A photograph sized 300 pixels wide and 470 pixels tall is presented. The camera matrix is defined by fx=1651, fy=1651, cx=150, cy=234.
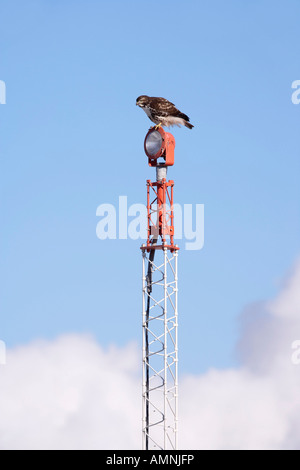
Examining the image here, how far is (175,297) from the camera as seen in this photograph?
80750mm

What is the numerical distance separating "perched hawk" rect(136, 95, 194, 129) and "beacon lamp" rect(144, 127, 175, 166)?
607mm

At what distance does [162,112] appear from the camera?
83562 millimetres

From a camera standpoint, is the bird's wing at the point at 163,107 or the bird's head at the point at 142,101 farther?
the bird's head at the point at 142,101

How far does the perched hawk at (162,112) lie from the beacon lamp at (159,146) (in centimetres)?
61

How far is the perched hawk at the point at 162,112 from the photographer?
274 feet

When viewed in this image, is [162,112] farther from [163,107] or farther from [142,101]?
[142,101]

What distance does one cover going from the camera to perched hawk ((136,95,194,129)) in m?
83.5

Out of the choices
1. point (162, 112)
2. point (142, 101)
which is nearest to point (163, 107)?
point (162, 112)

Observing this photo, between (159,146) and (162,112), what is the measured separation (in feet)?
6.70

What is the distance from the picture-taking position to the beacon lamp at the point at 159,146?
8250 centimetres

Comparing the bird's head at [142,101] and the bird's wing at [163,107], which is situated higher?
the bird's head at [142,101]

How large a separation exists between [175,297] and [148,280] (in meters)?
1.72
